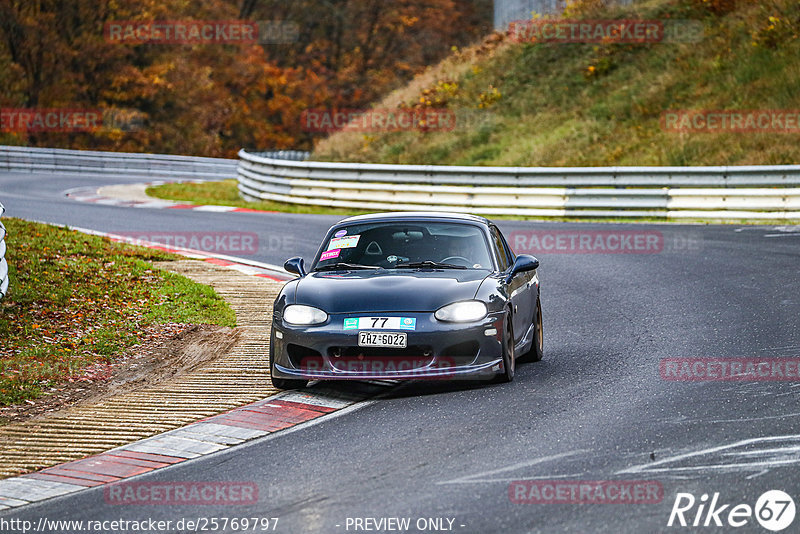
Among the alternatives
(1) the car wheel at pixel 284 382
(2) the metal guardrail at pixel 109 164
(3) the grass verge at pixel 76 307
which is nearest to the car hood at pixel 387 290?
(1) the car wheel at pixel 284 382

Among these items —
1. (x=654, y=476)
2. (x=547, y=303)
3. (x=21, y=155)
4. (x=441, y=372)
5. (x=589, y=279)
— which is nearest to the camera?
(x=654, y=476)

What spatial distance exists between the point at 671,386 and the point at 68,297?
6916 mm

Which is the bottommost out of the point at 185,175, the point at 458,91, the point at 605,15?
the point at 185,175

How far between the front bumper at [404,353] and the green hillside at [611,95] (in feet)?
61.9

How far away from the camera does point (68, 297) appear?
12.5m

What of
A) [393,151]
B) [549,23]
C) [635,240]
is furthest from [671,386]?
[549,23]

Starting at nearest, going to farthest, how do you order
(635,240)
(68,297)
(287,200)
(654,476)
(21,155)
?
1. (654,476)
2. (68,297)
3. (635,240)
4. (287,200)
5. (21,155)

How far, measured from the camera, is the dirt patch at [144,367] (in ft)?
28.7

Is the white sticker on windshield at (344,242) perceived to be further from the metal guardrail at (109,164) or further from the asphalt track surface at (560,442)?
the metal guardrail at (109,164)

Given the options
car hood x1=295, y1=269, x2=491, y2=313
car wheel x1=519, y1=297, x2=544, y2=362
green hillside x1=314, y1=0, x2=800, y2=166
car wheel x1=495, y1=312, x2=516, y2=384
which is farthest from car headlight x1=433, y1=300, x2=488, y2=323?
green hillside x1=314, y1=0, x2=800, y2=166

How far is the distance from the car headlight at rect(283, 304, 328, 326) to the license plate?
1.29 ft

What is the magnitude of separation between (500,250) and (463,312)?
1647 mm

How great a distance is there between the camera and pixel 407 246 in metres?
9.88

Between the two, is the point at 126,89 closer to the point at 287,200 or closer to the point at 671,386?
the point at 287,200
